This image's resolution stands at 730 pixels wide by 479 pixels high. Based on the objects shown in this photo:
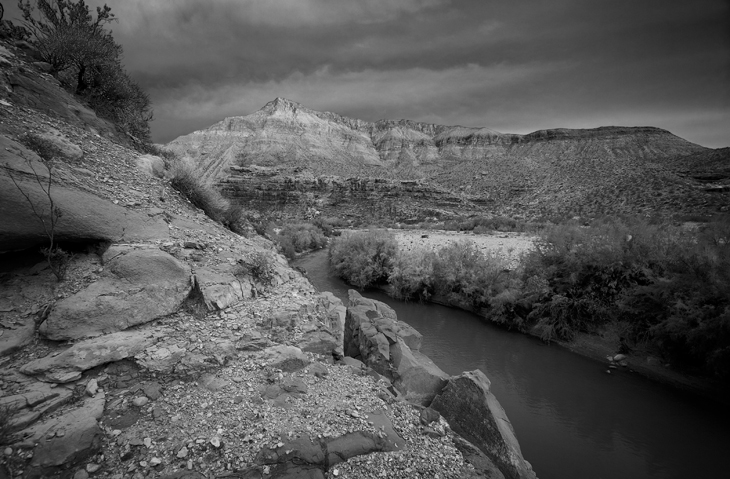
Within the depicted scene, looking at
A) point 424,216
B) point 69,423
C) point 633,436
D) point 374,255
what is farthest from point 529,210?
point 69,423

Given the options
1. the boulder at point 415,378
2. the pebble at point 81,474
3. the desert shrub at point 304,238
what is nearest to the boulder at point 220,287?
the pebble at point 81,474

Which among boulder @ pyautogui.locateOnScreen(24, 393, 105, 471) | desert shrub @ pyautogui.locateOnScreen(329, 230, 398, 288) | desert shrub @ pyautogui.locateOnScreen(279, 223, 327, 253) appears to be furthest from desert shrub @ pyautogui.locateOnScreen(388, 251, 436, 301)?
boulder @ pyautogui.locateOnScreen(24, 393, 105, 471)

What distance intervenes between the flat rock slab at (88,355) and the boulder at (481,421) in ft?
15.1

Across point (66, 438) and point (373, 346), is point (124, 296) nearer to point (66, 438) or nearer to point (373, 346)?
point (66, 438)

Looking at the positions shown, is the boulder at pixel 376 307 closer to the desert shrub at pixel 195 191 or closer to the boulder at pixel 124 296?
the desert shrub at pixel 195 191

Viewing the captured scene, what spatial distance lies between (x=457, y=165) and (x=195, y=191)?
68.1 m

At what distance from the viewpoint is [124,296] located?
4.32m

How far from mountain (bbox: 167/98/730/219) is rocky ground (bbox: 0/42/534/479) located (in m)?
28.3

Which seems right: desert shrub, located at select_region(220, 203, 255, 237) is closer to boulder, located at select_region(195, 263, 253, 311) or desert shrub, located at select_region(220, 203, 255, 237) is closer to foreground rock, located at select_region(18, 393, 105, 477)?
boulder, located at select_region(195, 263, 253, 311)

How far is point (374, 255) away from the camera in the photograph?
61.9 ft

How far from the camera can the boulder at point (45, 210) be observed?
13.3 feet

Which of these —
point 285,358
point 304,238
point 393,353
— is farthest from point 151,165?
point 304,238

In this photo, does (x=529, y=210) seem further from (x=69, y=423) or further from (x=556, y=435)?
(x=69, y=423)

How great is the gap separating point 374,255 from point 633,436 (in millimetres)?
13332
